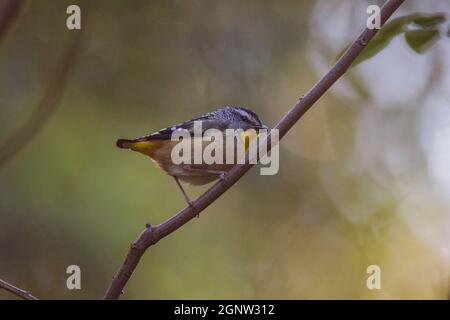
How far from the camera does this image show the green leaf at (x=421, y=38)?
2383 mm

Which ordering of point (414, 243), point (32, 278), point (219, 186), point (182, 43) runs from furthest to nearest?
point (182, 43) < point (414, 243) < point (32, 278) < point (219, 186)

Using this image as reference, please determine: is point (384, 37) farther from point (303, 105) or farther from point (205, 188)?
point (205, 188)

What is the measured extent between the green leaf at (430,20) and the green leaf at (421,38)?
0.10 ft

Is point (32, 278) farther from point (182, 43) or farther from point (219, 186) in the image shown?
point (219, 186)

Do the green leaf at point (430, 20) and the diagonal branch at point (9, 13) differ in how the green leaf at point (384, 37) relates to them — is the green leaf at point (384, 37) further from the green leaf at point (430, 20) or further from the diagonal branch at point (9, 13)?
the diagonal branch at point (9, 13)

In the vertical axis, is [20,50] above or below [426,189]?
above

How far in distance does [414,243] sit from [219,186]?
475 centimetres

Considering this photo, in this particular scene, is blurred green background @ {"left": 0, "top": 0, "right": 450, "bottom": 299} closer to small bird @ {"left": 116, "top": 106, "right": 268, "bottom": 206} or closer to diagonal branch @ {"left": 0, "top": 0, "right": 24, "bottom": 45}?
small bird @ {"left": 116, "top": 106, "right": 268, "bottom": 206}

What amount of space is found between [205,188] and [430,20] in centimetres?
406

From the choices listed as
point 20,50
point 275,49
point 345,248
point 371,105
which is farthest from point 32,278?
point 371,105

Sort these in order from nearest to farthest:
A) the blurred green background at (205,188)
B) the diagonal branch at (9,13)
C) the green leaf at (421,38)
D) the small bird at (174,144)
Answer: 1. the diagonal branch at (9,13)
2. the green leaf at (421,38)
3. the small bird at (174,144)
4. the blurred green background at (205,188)

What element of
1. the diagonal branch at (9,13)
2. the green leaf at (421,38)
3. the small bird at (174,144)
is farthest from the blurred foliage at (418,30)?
the small bird at (174,144)
